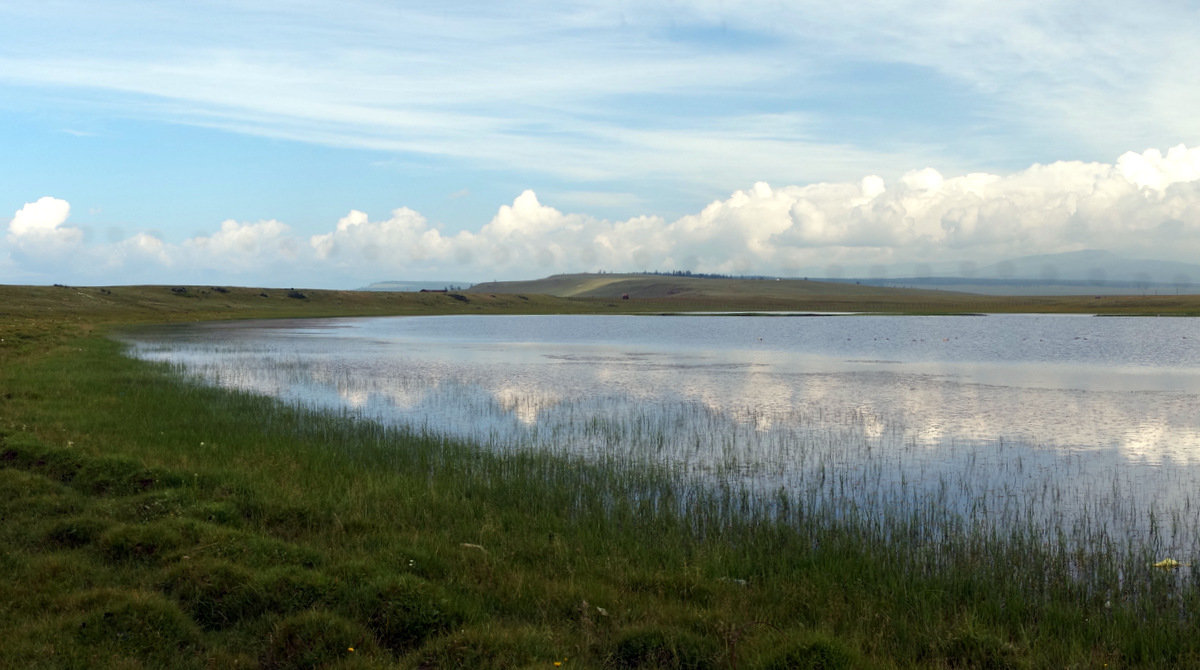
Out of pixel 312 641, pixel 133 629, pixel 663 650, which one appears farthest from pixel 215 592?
pixel 663 650

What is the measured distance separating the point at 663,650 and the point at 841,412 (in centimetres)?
2278

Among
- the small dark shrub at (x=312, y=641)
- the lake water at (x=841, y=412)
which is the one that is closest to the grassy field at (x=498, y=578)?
the small dark shrub at (x=312, y=641)

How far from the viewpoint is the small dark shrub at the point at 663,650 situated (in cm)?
877

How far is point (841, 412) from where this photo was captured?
3022 centimetres

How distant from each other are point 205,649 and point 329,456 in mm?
11365

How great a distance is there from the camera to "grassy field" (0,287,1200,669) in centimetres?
891

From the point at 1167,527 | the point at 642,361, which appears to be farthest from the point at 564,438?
the point at 642,361

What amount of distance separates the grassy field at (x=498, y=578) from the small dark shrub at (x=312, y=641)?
25mm

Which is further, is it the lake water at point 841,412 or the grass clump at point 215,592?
the lake water at point 841,412

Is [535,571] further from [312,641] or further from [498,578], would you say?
[312,641]

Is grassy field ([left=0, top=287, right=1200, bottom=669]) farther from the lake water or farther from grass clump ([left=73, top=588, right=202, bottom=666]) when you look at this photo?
the lake water

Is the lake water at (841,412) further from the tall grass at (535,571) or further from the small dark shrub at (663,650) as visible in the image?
the small dark shrub at (663,650)

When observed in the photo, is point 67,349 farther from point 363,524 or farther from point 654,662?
point 654,662

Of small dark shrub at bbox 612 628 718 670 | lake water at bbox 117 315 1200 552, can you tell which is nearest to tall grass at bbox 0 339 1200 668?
small dark shrub at bbox 612 628 718 670
